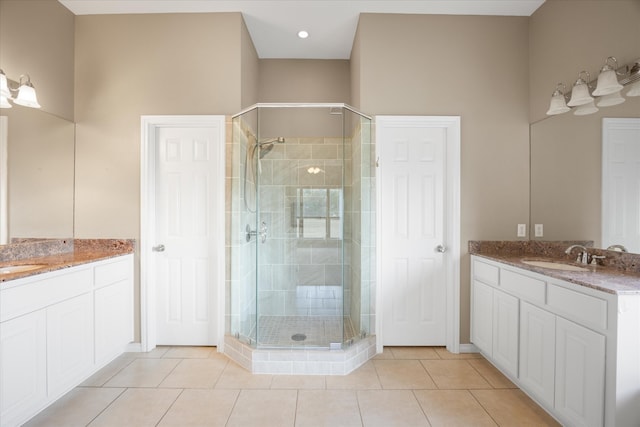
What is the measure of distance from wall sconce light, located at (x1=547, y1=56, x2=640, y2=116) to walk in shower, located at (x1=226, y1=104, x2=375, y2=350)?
149 centimetres

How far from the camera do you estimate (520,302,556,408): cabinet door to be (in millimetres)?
1764

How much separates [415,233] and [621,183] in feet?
4.66

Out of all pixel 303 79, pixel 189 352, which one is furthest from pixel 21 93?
pixel 303 79

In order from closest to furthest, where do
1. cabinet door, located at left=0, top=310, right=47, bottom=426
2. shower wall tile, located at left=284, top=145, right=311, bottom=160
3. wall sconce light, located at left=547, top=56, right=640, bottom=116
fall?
cabinet door, located at left=0, top=310, right=47, bottom=426 → wall sconce light, located at left=547, top=56, right=640, bottom=116 → shower wall tile, located at left=284, top=145, right=311, bottom=160

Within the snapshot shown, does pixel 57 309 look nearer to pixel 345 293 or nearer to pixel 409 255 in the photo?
pixel 345 293

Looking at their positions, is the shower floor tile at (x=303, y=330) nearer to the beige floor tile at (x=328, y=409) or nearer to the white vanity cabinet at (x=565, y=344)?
the beige floor tile at (x=328, y=409)

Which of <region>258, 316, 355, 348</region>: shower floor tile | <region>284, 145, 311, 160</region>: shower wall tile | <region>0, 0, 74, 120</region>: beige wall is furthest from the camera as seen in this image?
<region>284, 145, 311, 160</region>: shower wall tile

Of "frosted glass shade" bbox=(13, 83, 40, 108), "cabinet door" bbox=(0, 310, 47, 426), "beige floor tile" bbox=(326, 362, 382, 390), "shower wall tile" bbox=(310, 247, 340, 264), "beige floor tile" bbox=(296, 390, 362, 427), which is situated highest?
"frosted glass shade" bbox=(13, 83, 40, 108)

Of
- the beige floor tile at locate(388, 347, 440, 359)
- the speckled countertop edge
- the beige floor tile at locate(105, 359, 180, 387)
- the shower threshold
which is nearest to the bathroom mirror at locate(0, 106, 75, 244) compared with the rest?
the beige floor tile at locate(105, 359, 180, 387)

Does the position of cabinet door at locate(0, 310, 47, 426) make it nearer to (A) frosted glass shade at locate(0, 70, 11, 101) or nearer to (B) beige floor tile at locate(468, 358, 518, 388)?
(A) frosted glass shade at locate(0, 70, 11, 101)

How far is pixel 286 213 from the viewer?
8.94ft

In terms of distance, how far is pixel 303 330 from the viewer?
2570 mm

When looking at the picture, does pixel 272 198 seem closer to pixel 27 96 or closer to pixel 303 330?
pixel 303 330

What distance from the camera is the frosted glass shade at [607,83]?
1.91 metres
